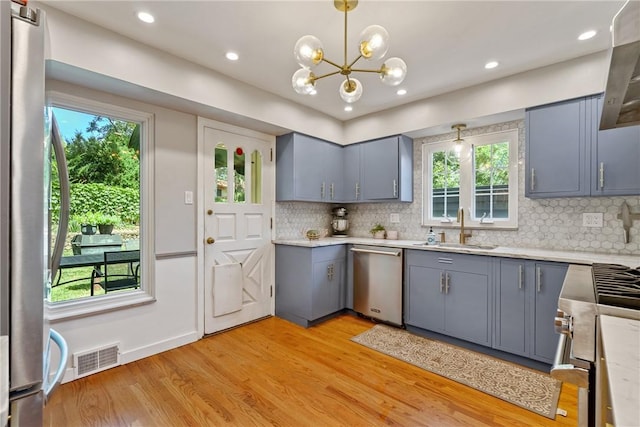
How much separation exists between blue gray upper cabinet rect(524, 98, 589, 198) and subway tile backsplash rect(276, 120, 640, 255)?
318 millimetres

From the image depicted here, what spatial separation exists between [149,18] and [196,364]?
8.49ft

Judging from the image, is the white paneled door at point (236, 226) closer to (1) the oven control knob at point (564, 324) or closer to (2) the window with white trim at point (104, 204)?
(2) the window with white trim at point (104, 204)

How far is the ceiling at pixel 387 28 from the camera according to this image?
187 centimetres

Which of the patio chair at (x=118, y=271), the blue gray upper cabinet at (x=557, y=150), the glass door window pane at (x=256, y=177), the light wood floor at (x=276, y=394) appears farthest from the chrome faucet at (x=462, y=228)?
the patio chair at (x=118, y=271)

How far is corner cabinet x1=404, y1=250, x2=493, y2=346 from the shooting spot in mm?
2611

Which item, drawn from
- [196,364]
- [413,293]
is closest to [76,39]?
[196,364]

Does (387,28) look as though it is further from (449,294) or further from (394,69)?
(449,294)

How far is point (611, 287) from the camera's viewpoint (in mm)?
1076

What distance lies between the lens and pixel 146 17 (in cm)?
197

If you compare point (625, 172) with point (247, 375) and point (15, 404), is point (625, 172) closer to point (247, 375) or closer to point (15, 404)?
point (247, 375)

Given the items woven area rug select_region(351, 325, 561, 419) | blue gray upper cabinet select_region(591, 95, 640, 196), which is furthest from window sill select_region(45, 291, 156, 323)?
blue gray upper cabinet select_region(591, 95, 640, 196)

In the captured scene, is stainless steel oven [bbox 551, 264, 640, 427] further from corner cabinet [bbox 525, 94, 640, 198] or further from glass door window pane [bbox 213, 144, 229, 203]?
glass door window pane [bbox 213, 144, 229, 203]

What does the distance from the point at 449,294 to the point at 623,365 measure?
2450 millimetres

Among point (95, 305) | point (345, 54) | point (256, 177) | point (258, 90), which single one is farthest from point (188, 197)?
point (345, 54)
